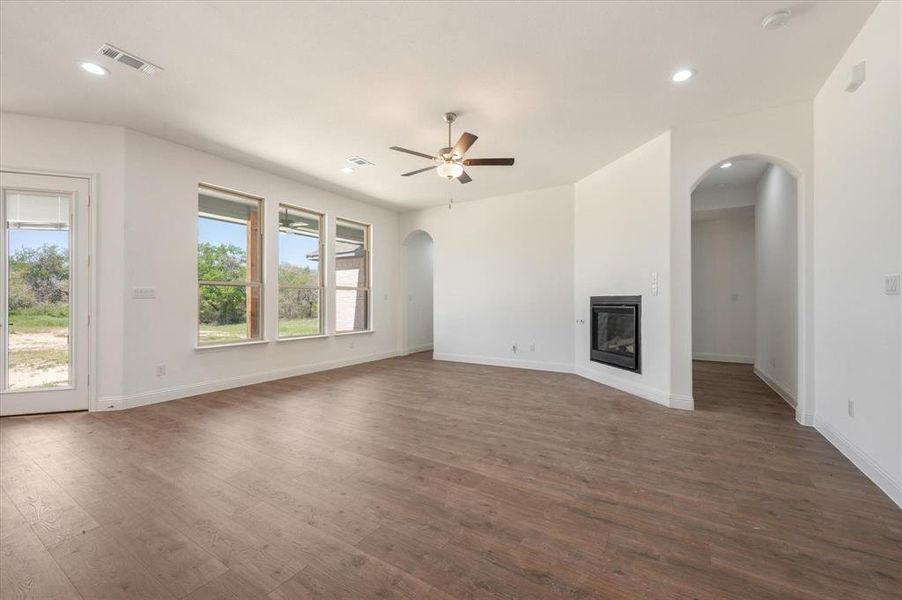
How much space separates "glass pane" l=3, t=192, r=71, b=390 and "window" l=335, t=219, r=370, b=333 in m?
3.38

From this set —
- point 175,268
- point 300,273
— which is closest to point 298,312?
point 300,273

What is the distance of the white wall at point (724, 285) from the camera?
6.64 m

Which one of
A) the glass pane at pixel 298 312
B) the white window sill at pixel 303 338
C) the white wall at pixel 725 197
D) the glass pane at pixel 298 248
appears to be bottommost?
the white window sill at pixel 303 338

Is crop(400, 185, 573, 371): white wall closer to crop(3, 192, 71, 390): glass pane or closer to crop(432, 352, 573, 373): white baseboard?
crop(432, 352, 573, 373): white baseboard

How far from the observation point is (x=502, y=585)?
4.88ft

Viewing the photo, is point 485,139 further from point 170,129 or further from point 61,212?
point 61,212

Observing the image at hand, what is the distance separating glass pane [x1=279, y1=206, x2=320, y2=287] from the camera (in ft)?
18.6

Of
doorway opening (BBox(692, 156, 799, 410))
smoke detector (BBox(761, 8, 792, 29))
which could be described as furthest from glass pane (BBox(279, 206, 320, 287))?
smoke detector (BBox(761, 8, 792, 29))

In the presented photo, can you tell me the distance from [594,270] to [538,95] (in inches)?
111

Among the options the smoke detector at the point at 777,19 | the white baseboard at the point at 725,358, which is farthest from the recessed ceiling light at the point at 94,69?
the white baseboard at the point at 725,358

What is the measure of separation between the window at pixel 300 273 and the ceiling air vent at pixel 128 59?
2749mm

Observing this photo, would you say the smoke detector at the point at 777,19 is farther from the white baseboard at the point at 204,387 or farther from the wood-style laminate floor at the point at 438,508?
the white baseboard at the point at 204,387

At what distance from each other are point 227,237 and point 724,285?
853 cm

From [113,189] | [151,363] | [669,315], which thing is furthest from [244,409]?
[669,315]
